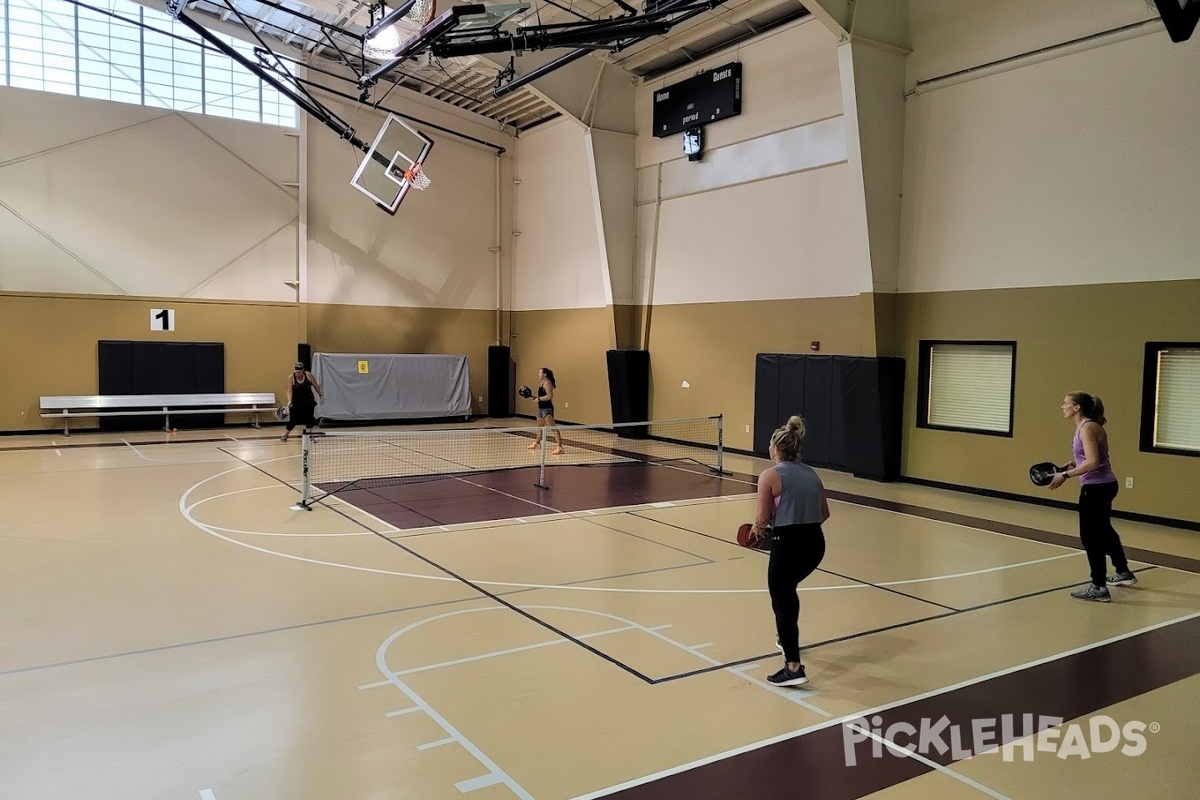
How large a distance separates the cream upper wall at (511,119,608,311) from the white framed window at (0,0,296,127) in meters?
6.91

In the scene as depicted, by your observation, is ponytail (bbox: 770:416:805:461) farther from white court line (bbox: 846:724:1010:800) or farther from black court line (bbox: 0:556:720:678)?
black court line (bbox: 0:556:720:678)

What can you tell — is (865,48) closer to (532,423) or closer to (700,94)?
(700,94)

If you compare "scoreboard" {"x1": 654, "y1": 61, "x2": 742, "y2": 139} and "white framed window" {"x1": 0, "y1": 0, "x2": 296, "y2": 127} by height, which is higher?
"white framed window" {"x1": 0, "y1": 0, "x2": 296, "y2": 127}

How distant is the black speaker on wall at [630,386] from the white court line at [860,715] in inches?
525

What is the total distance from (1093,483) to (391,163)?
16094mm

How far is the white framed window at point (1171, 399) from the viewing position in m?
10.4

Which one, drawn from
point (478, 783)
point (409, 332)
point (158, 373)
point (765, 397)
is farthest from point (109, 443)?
point (478, 783)

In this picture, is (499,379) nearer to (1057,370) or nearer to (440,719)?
(1057,370)

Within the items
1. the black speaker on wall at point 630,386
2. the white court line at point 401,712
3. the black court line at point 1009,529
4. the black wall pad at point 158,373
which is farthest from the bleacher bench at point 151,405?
the white court line at point 401,712

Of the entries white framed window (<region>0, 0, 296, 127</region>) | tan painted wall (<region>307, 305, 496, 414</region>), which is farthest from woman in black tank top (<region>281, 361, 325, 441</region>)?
white framed window (<region>0, 0, 296, 127</region>)

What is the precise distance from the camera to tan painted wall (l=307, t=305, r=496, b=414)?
2194cm

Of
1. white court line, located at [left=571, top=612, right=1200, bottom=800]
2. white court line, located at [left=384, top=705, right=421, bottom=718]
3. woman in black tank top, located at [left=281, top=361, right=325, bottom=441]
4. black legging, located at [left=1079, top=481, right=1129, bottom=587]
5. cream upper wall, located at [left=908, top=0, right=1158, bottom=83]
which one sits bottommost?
white court line, located at [left=571, top=612, right=1200, bottom=800]

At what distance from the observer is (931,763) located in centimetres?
433

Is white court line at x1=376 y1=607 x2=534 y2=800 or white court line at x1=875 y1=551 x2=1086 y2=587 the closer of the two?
white court line at x1=376 y1=607 x2=534 y2=800
